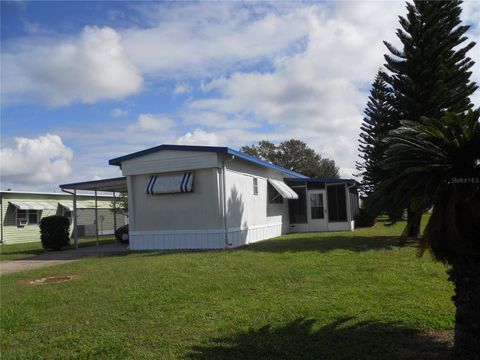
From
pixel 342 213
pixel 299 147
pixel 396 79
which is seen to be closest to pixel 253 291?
pixel 396 79

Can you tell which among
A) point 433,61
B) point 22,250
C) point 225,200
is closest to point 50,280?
point 225,200

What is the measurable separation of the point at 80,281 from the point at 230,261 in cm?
Result: 362

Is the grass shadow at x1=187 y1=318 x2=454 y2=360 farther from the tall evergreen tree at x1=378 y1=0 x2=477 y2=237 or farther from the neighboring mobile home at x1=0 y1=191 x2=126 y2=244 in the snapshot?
the neighboring mobile home at x1=0 y1=191 x2=126 y2=244

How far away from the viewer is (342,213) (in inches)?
842

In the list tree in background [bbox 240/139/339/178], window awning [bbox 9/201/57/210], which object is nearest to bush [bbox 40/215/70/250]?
window awning [bbox 9/201/57/210]

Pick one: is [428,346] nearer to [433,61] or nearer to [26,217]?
[433,61]

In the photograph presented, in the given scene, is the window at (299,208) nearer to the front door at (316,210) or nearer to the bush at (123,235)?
the front door at (316,210)

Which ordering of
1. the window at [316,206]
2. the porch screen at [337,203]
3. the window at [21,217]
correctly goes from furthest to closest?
1. the window at [21,217]
2. the window at [316,206]
3. the porch screen at [337,203]

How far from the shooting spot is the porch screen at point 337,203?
840 inches

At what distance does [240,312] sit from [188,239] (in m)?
9.23

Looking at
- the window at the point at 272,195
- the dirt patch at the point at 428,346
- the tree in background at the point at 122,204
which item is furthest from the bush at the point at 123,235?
the dirt patch at the point at 428,346

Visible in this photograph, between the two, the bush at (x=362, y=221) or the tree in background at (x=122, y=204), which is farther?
the tree in background at (x=122, y=204)

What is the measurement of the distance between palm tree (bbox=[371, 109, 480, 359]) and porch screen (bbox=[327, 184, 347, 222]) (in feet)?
56.5

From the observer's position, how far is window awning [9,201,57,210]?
26.6 m
